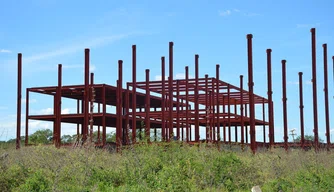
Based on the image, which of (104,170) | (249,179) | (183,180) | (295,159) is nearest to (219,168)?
(249,179)

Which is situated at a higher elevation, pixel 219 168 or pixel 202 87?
pixel 202 87

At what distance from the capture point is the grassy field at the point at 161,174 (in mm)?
12398

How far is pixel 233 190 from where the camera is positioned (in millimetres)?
13656

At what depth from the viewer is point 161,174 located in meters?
13.0

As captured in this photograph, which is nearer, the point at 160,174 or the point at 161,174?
the point at 161,174

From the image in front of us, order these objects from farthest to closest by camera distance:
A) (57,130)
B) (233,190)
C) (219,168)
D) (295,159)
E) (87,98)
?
1. (57,130)
2. (87,98)
3. (295,159)
4. (219,168)
5. (233,190)

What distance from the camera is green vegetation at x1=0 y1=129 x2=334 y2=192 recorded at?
12.4 m

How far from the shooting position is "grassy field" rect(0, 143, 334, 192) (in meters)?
12.4

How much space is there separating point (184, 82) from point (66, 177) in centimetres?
1905

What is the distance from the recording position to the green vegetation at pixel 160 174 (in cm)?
1240

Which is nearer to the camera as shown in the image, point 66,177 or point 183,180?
point 183,180

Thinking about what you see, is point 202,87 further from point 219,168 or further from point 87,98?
point 219,168

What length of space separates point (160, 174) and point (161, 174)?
239 millimetres

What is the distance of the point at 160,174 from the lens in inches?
519
